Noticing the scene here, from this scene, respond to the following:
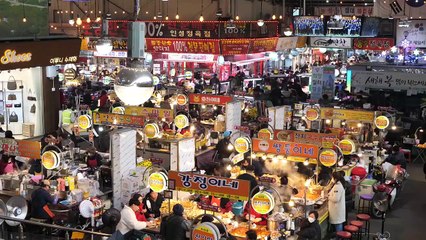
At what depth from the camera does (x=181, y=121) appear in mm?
18047

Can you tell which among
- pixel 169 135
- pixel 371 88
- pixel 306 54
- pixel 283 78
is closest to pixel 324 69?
pixel 371 88

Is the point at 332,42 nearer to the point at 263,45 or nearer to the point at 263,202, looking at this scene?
the point at 263,45

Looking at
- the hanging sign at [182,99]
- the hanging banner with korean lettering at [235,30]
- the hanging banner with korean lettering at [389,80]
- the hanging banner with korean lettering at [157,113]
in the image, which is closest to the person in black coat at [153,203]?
the hanging banner with korean lettering at [157,113]

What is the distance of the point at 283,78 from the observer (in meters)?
32.4

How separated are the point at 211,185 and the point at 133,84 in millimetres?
4663

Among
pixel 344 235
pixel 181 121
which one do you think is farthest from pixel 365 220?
pixel 181 121

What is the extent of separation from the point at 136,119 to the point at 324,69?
12998 mm

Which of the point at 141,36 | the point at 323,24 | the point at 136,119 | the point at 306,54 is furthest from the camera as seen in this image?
A: the point at 306,54

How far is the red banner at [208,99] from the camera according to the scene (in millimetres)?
19234

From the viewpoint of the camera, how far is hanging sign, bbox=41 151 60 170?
12417 mm

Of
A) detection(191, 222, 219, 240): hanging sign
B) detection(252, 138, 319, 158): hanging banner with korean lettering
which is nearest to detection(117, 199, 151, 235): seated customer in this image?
detection(191, 222, 219, 240): hanging sign

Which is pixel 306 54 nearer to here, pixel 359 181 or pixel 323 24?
pixel 323 24

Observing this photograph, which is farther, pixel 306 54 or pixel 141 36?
pixel 306 54

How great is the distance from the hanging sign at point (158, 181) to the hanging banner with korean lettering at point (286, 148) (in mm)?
3325
